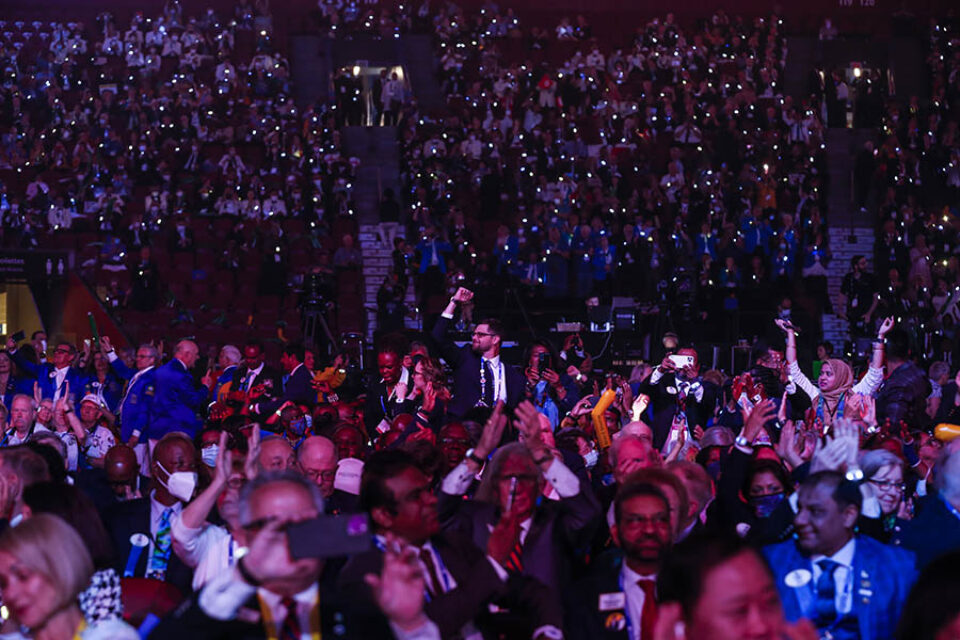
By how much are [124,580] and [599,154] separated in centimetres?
1884

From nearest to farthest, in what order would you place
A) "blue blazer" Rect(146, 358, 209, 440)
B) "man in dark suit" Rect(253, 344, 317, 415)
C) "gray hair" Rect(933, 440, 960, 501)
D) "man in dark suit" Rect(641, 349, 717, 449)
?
"gray hair" Rect(933, 440, 960, 501)
"man in dark suit" Rect(641, 349, 717, 449)
"blue blazer" Rect(146, 358, 209, 440)
"man in dark suit" Rect(253, 344, 317, 415)

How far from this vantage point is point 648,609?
4035mm

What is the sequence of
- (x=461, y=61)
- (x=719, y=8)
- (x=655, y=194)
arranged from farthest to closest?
(x=719, y=8)
(x=461, y=61)
(x=655, y=194)

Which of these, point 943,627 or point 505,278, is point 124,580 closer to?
point 943,627

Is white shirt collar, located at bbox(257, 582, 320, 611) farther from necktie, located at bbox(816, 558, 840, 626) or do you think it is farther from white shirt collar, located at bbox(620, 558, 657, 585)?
necktie, located at bbox(816, 558, 840, 626)

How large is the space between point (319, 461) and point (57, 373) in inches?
258

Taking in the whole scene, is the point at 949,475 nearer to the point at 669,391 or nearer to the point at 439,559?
the point at 439,559

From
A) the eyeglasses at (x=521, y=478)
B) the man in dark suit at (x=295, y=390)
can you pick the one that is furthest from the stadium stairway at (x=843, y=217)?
the eyeglasses at (x=521, y=478)

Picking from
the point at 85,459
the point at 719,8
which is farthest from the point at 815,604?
the point at 719,8

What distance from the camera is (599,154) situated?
22.6 metres

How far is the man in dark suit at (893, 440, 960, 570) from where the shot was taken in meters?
4.39

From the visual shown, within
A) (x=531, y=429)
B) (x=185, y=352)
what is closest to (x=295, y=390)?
(x=185, y=352)

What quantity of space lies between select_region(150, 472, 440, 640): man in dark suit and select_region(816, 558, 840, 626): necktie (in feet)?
4.67

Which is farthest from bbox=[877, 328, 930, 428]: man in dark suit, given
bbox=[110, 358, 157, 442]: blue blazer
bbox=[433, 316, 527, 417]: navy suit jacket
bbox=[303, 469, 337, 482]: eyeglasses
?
bbox=[110, 358, 157, 442]: blue blazer
